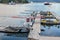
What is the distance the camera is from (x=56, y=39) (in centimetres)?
597

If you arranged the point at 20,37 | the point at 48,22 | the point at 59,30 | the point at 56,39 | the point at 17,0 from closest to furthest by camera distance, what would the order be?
the point at 56,39 < the point at 20,37 < the point at 59,30 < the point at 48,22 < the point at 17,0

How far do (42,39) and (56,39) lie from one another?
1.23 ft

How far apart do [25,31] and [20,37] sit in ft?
1.20

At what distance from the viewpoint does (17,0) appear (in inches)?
1398

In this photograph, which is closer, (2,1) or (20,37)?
(20,37)

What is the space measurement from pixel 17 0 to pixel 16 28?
2875 cm

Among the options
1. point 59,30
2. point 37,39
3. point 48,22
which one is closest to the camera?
point 37,39

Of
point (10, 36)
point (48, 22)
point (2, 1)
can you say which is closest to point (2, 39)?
point (10, 36)

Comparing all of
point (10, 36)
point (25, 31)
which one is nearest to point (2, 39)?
point (10, 36)

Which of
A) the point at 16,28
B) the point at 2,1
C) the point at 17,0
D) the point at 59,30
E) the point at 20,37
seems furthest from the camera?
the point at 17,0

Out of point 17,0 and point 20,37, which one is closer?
point 20,37

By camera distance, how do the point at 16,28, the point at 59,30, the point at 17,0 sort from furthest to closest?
the point at 17,0
the point at 59,30
the point at 16,28

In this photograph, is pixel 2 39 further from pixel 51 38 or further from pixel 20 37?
pixel 51 38

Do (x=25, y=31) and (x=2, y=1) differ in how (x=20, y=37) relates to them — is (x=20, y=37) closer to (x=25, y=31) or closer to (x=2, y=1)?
(x=25, y=31)
